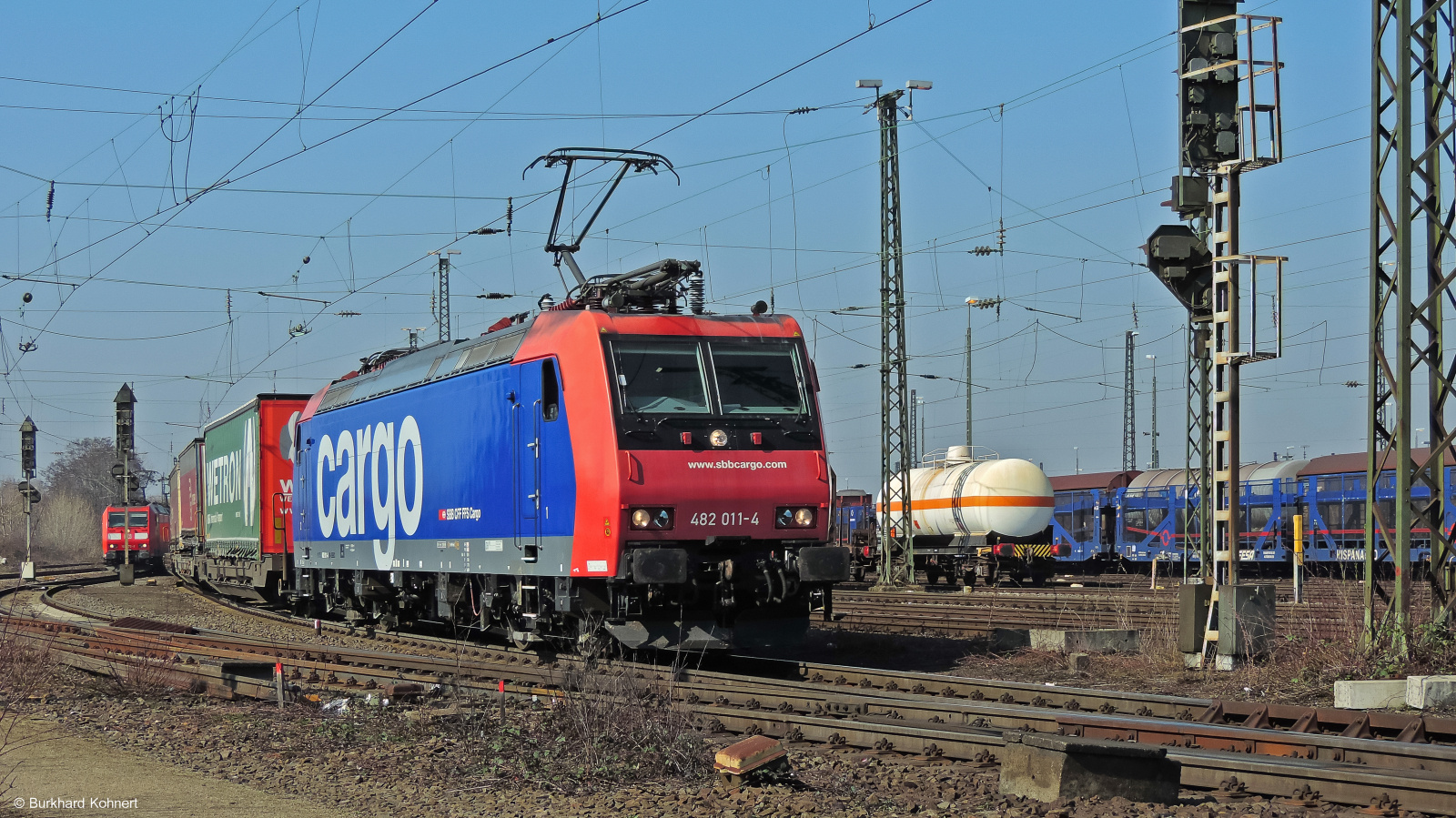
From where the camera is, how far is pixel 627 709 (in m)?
8.85

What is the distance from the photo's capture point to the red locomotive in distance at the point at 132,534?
54.3m

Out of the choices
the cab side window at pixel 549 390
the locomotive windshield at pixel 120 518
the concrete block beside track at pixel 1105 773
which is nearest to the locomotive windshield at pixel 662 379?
the cab side window at pixel 549 390

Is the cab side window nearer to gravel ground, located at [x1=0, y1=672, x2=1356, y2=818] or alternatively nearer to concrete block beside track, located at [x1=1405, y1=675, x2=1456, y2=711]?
gravel ground, located at [x1=0, y1=672, x2=1356, y2=818]

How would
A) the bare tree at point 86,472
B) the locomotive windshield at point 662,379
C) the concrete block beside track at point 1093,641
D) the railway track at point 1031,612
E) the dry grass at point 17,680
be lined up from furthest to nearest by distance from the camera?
the bare tree at point 86,472 → the railway track at point 1031,612 → the concrete block beside track at point 1093,641 → the locomotive windshield at point 662,379 → the dry grass at point 17,680

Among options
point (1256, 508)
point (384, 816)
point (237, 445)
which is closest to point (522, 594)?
point (384, 816)

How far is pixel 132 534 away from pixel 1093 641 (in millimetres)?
Answer: 48524

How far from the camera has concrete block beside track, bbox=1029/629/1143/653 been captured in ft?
50.4

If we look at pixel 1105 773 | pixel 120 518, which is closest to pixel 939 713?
pixel 1105 773

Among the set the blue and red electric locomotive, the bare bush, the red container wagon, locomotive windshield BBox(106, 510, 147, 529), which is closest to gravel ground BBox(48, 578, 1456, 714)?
the blue and red electric locomotive

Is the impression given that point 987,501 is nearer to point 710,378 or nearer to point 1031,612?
point 1031,612

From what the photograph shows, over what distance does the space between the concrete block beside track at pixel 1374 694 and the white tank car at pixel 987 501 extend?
2028 cm

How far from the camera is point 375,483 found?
18422 mm

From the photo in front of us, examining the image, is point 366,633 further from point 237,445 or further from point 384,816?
point 384,816

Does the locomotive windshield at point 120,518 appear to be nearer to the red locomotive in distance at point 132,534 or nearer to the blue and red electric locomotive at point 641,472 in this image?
the red locomotive in distance at point 132,534
